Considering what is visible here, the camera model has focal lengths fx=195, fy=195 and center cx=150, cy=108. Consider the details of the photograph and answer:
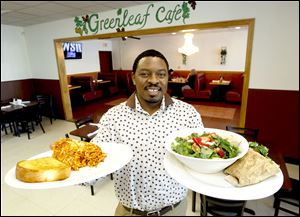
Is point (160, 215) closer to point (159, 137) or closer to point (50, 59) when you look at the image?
point (159, 137)

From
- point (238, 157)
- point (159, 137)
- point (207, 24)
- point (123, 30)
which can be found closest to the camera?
point (238, 157)

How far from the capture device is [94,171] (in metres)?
0.81

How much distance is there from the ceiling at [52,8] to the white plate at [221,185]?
363 centimetres

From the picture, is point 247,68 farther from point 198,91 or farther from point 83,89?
point 83,89

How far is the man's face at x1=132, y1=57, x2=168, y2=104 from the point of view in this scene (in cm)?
92

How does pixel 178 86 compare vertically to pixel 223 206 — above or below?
above

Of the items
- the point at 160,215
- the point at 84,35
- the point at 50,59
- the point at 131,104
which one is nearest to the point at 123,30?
the point at 84,35

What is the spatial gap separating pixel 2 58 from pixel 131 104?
6.02 m

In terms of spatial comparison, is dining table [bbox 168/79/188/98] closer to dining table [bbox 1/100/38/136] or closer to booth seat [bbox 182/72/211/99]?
booth seat [bbox 182/72/211/99]

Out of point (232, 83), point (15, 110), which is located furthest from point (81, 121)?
point (232, 83)

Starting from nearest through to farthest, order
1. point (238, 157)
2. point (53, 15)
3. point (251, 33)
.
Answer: point (238, 157), point (251, 33), point (53, 15)

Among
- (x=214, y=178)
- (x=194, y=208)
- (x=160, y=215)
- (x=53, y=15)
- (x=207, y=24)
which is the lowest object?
(x=194, y=208)

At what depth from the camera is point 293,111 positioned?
314 cm

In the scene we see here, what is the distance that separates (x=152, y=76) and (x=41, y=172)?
0.62 m
